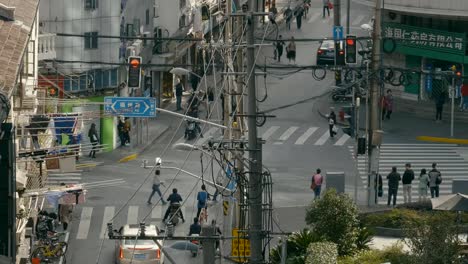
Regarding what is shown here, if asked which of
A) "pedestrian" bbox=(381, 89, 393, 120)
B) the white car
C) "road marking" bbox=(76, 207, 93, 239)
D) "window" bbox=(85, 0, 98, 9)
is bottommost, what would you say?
"road marking" bbox=(76, 207, 93, 239)

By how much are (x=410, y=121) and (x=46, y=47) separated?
1785cm

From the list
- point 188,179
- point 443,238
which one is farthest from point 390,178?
point 443,238

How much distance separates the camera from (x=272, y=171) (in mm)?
64688

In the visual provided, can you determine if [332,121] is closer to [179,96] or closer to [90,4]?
[179,96]

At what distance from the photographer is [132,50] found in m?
72.7

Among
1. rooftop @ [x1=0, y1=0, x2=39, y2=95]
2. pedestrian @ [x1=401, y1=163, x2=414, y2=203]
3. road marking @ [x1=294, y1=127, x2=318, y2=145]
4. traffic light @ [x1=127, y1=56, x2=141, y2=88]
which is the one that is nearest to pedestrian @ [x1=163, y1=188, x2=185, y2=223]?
traffic light @ [x1=127, y1=56, x2=141, y2=88]

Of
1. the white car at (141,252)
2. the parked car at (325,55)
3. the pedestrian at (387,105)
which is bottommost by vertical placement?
the white car at (141,252)

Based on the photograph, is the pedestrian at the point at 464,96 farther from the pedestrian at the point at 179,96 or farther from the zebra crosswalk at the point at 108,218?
the zebra crosswalk at the point at 108,218

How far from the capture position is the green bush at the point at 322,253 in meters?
39.5

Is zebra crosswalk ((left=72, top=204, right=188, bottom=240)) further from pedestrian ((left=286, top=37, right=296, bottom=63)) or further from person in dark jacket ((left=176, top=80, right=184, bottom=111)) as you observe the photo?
pedestrian ((left=286, top=37, right=296, bottom=63))

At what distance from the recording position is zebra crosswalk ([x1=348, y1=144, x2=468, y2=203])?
63.8 meters

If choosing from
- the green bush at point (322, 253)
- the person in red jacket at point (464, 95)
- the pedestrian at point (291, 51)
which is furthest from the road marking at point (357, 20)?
the green bush at point (322, 253)

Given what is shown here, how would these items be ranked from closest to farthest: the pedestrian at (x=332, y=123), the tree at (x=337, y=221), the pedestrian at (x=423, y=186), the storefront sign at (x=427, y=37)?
the tree at (x=337, y=221) < the pedestrian at (x=423, y=186) < the pedestrian at (x=332, y=123) < the storefront sign at (x=427, y=37)

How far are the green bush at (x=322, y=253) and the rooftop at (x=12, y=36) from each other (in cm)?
812
